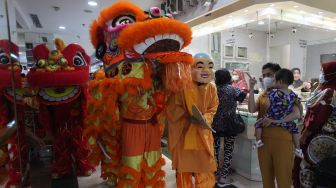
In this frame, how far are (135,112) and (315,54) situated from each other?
3916 mm

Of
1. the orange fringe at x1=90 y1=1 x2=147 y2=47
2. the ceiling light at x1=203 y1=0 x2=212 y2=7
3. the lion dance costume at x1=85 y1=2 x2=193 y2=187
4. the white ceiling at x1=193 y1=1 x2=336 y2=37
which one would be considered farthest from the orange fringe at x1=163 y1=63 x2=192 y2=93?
the ceiling light at x1=203 y1=0 x2=212 y2=7

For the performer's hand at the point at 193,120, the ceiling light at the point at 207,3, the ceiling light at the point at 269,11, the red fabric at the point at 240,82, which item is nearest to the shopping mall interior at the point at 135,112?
the performer's hand at the point at 193,120

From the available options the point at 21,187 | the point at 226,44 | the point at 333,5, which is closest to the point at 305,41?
the point at 333,5

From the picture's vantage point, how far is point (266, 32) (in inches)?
144

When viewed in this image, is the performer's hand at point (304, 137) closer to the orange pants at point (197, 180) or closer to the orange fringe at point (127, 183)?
the orange pants at point (197, 180)

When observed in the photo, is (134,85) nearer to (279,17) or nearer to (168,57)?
(168,57)

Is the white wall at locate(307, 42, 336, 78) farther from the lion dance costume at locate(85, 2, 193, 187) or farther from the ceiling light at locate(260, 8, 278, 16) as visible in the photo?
the lion dance costume at locate(85, 2, 193, 187)

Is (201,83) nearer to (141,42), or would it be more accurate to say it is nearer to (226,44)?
(141,42)

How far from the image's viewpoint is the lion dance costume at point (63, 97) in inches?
72.9

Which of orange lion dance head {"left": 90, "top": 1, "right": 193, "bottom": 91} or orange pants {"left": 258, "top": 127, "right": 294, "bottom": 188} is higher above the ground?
orange lion dance head {"left": 90, "top": 1, "right": 193, "bottom": 91}

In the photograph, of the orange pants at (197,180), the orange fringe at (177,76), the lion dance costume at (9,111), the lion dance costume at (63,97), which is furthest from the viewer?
the lion dance costume at (63,97)

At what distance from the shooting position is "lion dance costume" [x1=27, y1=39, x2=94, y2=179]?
6.07ft

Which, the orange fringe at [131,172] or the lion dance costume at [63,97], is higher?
the lion dance costume at [63,97]

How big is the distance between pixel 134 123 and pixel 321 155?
1.57 m
